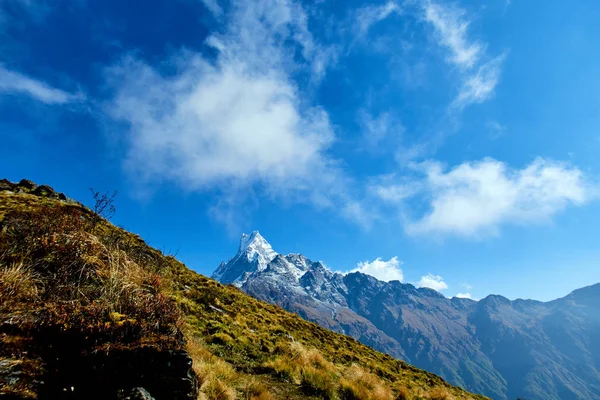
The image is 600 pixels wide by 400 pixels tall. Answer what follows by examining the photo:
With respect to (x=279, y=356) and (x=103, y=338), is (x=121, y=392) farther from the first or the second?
(x=279, y=356)

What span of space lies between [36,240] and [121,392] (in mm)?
4666

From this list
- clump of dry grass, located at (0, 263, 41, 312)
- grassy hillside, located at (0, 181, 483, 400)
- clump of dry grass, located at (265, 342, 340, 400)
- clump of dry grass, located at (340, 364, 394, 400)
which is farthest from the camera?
clump of dry grass, located at (340, 364, 394, 400)

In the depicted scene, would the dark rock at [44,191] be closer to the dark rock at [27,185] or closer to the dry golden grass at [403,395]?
the dark rock at [27,185]

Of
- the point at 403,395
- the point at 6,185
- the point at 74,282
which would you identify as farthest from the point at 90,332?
the point at 6,185

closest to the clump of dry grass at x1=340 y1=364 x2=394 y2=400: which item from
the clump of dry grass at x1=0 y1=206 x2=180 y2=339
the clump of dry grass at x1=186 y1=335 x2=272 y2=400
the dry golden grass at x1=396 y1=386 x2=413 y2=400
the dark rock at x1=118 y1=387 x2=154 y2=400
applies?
the dry golden grass at x1=396 y1=386 x2=413 y2=400

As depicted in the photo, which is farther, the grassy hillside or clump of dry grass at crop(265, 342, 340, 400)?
clump of dry grass at crop(265, 342, 340, 400)

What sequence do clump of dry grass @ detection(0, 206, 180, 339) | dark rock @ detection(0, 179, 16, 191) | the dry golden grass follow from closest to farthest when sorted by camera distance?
clump of dry grass @ detection(0, 206, 180, 339), the dry golden grass, dark rock @ detection(0, 179, 16, 191)

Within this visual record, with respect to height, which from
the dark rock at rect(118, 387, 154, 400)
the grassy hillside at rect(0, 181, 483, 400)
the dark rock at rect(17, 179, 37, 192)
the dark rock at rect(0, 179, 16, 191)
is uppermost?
the dark rock at rect(17, 179, 37, 192)

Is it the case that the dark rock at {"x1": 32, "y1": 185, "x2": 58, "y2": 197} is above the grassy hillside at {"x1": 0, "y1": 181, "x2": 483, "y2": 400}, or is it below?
above

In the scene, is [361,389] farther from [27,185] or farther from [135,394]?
[27,185]

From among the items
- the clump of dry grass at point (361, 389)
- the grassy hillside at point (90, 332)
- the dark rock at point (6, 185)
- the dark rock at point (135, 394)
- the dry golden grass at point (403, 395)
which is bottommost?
the dry golden grass at point (403, 395)

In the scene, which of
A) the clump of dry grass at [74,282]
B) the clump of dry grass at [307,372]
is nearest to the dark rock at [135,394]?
the clump of dry grass at [74,282]

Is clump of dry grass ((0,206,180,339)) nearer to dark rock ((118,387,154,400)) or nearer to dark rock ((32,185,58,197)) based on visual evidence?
dark rock ((118,387,154,400))

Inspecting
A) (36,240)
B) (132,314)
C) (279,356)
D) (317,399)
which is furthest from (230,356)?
(36,240)
